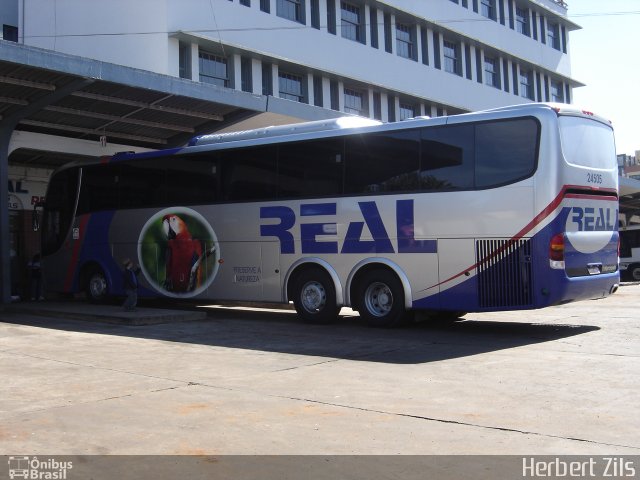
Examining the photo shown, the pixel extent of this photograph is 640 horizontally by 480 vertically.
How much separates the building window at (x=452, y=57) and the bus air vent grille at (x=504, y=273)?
95.3ft

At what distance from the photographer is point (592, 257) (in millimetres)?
12328

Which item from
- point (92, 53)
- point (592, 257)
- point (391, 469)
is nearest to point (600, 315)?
point (592, 257)

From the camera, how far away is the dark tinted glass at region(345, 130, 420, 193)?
13.0 meters

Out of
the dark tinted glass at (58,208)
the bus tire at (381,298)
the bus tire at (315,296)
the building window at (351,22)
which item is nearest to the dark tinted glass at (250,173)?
the bus tire at (315,296)

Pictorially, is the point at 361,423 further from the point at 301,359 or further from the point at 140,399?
the point at 301,359

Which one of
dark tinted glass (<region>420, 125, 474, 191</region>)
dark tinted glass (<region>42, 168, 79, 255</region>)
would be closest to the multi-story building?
dark tinted glass (<region>42, 168, 79, 255</region>)

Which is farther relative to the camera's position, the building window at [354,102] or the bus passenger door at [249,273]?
the building window at [354,102]

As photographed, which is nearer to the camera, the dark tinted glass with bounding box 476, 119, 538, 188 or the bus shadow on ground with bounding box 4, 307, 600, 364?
the bus shadow on ground with bounding box 4, 307, 600, 364

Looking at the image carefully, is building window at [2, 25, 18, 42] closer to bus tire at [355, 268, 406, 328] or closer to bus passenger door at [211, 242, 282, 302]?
bus passenger door at [211, 242, 282, 302]

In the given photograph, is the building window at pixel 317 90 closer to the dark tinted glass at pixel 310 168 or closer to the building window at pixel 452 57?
the building window at pixel 452 57

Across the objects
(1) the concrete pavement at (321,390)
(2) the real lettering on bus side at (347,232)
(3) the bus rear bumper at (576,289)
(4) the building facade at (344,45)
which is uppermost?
(4) the building facade at (344,45)

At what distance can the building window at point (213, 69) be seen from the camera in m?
26.9

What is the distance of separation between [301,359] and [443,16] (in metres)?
31.8

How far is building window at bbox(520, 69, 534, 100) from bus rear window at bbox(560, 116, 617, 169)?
34.3 m
